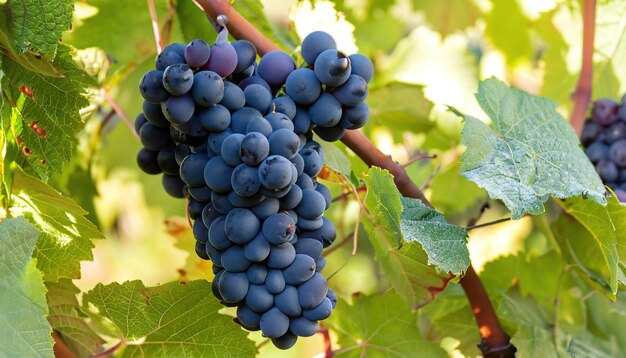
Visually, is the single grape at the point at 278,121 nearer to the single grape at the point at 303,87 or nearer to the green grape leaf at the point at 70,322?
the single grape at the point at 303,87

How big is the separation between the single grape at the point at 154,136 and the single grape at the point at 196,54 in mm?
129

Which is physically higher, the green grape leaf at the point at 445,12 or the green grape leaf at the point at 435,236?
the green grape leaf at the point at 435,236

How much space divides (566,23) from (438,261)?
3.19 feet

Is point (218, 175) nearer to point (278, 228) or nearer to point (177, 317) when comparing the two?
point (278, 228)

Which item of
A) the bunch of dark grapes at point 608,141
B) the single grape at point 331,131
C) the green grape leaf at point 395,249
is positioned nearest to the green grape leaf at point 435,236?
the green grape leaf at point 395,249

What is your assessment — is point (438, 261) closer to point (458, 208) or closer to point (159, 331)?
point (159, 331)

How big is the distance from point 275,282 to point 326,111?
7.4 inches

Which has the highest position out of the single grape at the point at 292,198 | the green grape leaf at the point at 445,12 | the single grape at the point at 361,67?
the single grape at the point at 361,67

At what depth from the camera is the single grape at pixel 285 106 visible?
0.77 m

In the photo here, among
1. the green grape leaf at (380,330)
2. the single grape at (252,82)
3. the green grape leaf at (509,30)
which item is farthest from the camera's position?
the green grape leaf at (509,30)

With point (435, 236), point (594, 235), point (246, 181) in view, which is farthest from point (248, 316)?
point (594, 235)

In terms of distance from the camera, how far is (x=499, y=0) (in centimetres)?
185

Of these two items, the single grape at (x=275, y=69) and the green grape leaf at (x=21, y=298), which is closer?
the green grape leaf at (x=21, y=298)

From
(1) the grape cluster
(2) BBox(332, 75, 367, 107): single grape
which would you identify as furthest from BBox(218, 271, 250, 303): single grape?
(2) BBox(332, 75, 367, 107): single grape
